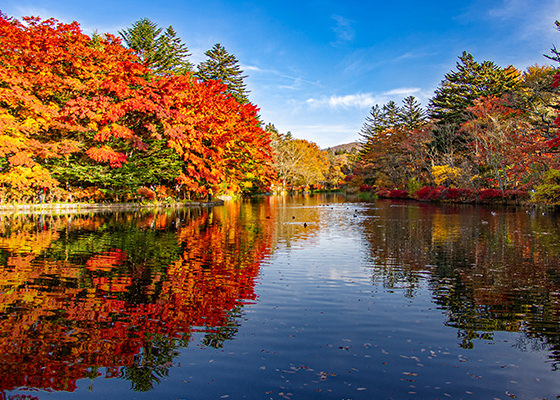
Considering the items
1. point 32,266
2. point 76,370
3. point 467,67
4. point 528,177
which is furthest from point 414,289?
point 467,67

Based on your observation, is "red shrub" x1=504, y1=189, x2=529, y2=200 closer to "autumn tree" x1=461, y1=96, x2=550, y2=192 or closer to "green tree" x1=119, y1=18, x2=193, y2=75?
"autumn tree" x1=461, y1=96, x2=550, y2=192

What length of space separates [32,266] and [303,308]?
19.1 ft

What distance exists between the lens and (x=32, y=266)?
313 inches

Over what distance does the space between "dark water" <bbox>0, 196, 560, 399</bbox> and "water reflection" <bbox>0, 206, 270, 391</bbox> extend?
0.03 metres

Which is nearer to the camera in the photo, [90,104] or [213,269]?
[213,269]

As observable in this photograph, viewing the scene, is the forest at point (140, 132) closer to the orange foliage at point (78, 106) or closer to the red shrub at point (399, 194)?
the orange foliage at point (78, 106)

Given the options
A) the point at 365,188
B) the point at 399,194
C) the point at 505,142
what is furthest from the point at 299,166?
the point at 505,142

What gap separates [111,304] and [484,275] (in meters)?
6.79

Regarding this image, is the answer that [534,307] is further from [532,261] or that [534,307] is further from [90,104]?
[90,104]

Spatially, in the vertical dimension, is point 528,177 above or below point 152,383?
above

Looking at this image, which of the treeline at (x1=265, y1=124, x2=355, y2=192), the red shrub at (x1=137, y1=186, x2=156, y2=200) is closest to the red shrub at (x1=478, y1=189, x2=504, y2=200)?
the red shrub at (x1=137, y1=186, x2=156, y2=200)

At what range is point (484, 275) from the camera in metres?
7.75

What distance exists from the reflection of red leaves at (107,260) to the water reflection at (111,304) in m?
0.02

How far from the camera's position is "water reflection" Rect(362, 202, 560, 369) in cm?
493
